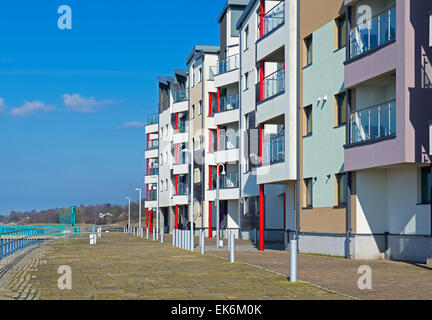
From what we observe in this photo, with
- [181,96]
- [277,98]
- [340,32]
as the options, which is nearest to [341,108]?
[340,32]

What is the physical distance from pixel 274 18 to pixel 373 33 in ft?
29.9

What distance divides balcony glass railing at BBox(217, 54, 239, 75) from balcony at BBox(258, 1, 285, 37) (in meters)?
16.1

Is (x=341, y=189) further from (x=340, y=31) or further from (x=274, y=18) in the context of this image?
(x=274, y=18)

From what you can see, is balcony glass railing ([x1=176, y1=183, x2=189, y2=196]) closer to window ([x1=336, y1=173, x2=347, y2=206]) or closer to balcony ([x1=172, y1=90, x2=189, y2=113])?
balcony ([x1=172, y1=90, x2=189, y2=113])

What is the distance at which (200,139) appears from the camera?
5475 cm

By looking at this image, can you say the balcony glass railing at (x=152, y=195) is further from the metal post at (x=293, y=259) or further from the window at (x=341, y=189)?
the metal post at (x=293, y=259)

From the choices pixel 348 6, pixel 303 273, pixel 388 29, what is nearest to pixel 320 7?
pixel 348 6

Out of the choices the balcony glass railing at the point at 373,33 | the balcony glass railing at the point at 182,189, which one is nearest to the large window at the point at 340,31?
the balcony glass railing at the point at 373,33

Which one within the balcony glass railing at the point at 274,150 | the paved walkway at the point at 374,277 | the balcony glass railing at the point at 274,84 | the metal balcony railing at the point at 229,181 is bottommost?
the paved walkway at the point at 374,277

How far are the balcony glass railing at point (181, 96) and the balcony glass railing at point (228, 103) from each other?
1153cm

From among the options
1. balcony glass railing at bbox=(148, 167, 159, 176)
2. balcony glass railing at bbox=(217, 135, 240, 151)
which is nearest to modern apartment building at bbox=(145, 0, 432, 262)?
balcony glass railing at bbox=(217, 135, 240, 151)

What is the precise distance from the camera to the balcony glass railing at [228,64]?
4822 centimetres
